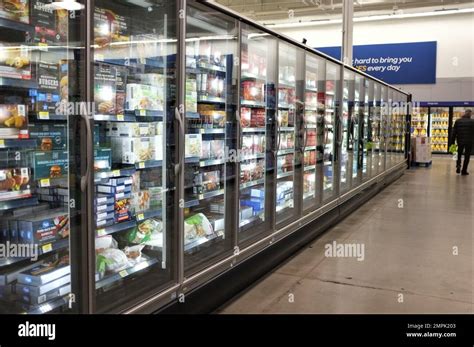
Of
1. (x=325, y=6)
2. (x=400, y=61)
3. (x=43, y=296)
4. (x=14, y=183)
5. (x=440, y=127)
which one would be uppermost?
(x=325, y=6)

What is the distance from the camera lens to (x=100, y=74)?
9.52 ft

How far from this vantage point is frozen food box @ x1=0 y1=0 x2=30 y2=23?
7.69 feet

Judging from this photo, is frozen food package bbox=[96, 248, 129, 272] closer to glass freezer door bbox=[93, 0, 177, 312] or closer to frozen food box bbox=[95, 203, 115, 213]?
glass freezer door bbox=[93, 0, 177, 312]

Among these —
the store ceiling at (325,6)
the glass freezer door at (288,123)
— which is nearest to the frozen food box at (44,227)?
the glass freezer door at (288,123)

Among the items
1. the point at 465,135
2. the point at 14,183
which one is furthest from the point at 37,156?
the point at 465,135

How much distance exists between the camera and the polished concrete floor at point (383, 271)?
373cm

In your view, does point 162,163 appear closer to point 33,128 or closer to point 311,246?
point 33,128

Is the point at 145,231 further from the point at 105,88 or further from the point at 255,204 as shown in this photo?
the point at 255,204

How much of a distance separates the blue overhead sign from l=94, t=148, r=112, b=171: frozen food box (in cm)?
1547

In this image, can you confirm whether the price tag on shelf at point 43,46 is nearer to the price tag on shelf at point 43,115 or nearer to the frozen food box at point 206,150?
the price tag on shelf at point 43,115

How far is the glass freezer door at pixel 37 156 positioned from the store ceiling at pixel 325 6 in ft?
44.0

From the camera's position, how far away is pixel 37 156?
257cm

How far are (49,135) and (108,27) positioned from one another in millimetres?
841

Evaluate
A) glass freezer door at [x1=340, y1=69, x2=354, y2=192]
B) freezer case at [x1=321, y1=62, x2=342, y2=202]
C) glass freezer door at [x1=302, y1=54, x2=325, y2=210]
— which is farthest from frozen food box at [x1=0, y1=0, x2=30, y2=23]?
glass freezer door at [x1=340, y1=69, x2=354, y2=192]
